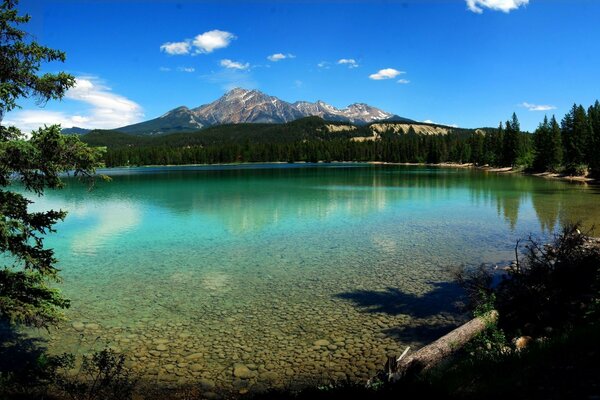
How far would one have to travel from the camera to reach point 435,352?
11.5 m

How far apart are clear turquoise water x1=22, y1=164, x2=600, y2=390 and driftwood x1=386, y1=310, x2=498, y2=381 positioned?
1.62 meters

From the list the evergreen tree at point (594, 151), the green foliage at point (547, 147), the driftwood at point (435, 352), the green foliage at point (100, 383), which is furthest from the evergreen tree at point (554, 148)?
the green foliage at point (100, 383)

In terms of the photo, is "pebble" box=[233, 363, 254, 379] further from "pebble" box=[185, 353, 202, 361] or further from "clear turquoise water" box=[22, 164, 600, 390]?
"pebble" box=[185, 353, 202, 361]

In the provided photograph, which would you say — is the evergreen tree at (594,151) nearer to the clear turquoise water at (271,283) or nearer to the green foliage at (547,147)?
the green foliage at (547,147)

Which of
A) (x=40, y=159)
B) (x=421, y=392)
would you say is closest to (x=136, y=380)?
(x=40, y=159)

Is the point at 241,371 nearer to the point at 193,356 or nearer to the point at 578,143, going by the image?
the point at 193,356

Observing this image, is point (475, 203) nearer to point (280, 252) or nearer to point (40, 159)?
point (280, 252)

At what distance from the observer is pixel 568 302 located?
1286cm

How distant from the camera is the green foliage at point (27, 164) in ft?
33.8

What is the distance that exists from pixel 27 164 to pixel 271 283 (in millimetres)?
12755

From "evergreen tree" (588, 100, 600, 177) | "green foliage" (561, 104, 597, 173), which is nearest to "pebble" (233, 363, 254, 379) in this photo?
"evergreen tree" (588, 100, 600, 177)

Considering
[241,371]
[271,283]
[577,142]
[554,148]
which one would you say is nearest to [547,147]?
[554,148]

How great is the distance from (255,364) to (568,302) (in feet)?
33.1

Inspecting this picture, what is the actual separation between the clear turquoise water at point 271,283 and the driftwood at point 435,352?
1.62 meters
